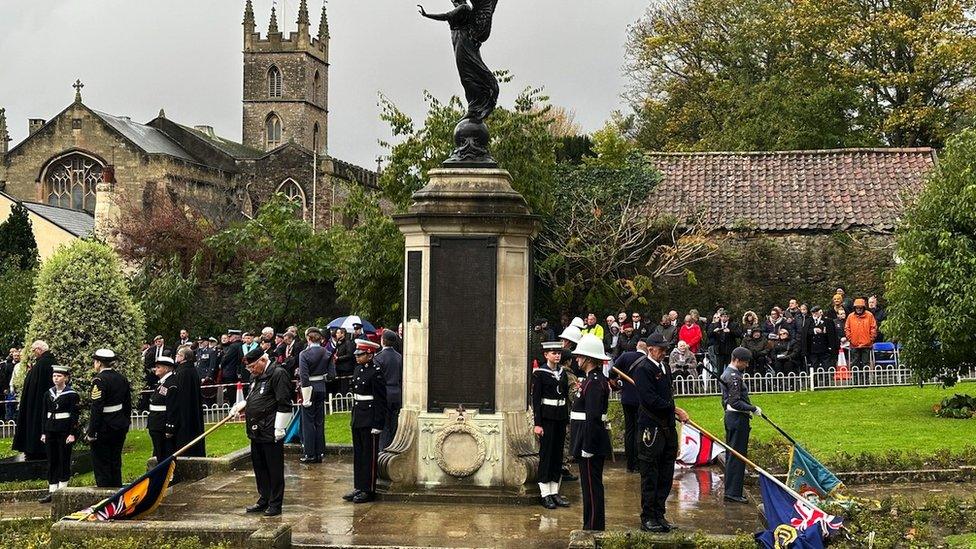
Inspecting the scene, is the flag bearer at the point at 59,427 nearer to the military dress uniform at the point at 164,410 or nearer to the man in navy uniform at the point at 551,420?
the military dress uniform at the point at 164,410

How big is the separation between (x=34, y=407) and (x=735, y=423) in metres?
9.74

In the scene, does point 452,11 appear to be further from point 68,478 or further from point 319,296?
point 319,296

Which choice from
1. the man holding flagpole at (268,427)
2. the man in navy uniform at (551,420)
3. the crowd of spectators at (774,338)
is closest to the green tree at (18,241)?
the crowd of spectators at (774,338)

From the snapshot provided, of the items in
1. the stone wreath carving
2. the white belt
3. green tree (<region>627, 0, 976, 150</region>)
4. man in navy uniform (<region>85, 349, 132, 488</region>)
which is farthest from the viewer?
green tree (<region>627, 0, 976, 150</region>)

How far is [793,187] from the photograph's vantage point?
3366 cm

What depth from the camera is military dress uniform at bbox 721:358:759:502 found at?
14453 millimetres

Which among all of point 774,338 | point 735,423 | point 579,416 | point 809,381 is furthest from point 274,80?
point 579,416

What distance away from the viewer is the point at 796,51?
149 ft

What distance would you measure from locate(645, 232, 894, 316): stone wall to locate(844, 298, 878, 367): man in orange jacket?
5.99 m

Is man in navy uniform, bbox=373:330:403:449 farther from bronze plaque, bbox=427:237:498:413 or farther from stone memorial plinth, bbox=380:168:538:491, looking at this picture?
bronze plaque, bbox=427:237:498:413

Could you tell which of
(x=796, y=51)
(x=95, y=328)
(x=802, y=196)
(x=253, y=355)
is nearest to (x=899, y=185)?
(x=802, y=196)

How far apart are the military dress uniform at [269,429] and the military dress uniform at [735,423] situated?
4.93 meters

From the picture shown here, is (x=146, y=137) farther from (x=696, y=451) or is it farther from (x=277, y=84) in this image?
(x=696, y=451)

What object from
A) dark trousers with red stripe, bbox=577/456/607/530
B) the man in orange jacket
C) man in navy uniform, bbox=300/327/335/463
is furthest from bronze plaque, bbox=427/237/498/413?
the man in orange jacket
